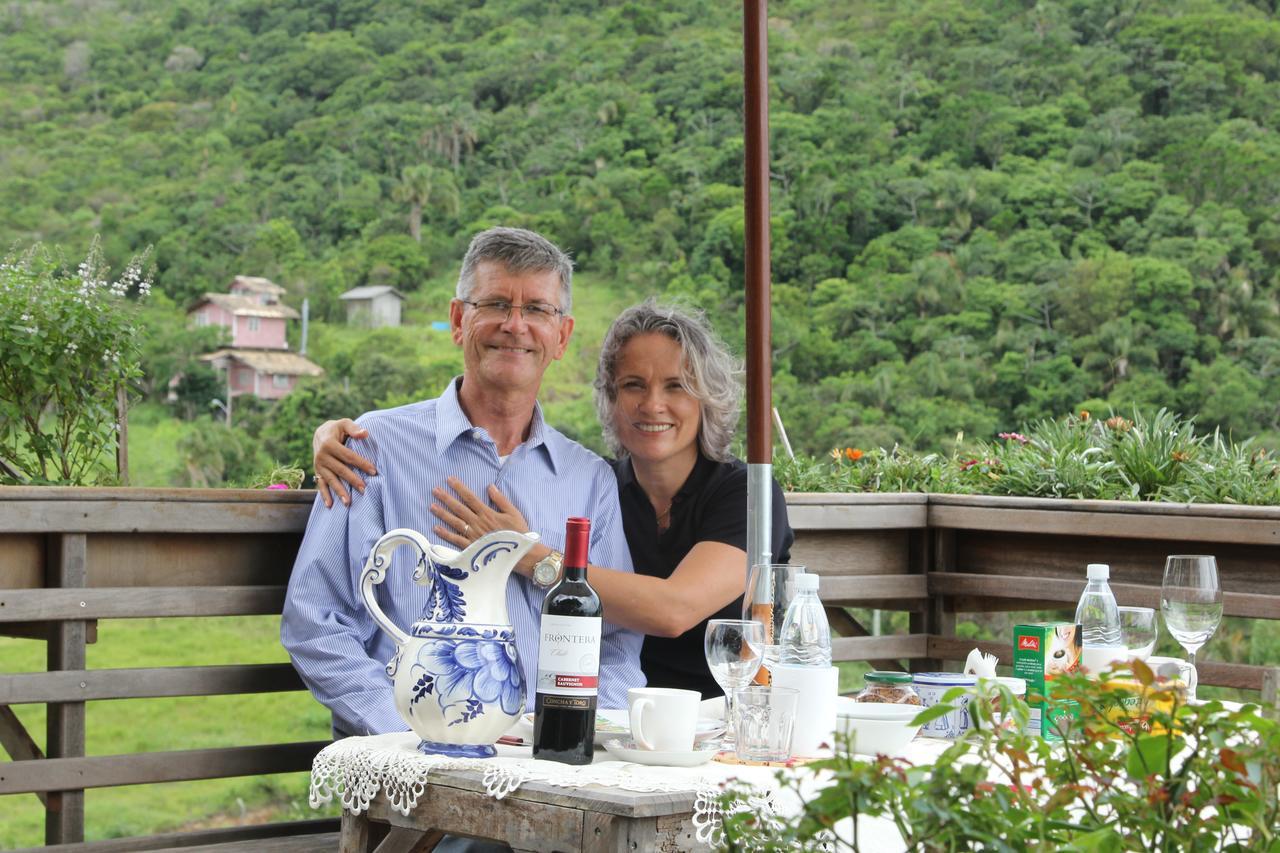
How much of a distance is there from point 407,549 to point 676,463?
0.50m

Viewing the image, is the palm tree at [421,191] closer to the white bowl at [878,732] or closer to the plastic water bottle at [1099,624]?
the plastic water bottle at [1099,624]

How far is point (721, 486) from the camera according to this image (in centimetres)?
239

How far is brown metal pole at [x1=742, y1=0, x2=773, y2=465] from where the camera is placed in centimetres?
208

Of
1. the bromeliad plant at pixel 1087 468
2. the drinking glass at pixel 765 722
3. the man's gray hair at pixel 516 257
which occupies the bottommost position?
the drinking glass at pixel 765 722

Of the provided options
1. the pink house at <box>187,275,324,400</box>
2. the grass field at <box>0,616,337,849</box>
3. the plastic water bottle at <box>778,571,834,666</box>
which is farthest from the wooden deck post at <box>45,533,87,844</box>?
the pink house at <box>187,275,324,400</box>

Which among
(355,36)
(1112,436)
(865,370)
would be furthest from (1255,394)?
(1112,436)

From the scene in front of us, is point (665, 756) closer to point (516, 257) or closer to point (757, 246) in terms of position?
point (757, 246)

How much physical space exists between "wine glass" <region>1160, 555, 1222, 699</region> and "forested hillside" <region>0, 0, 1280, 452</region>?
68.5ft

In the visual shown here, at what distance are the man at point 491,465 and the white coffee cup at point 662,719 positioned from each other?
2.14ft

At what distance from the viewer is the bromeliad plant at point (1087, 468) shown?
12.0 feet

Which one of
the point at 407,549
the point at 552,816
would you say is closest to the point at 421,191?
the point at 407,549

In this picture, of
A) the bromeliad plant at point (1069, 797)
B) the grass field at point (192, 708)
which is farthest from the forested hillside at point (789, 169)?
the bromeliad plant at point (1069, 797)

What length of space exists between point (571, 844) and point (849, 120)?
87.6 ft

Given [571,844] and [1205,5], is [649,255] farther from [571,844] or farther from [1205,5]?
[571,844]
